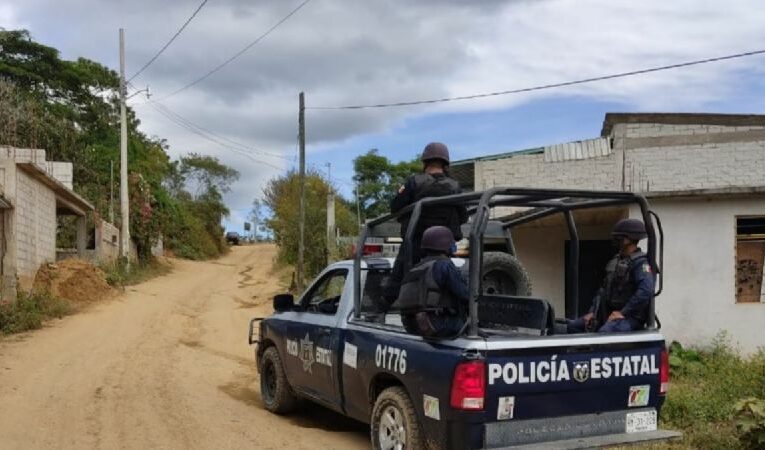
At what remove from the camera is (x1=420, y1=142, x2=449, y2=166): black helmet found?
19.7 feet

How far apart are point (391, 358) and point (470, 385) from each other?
95cm

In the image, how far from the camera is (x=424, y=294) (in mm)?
4965

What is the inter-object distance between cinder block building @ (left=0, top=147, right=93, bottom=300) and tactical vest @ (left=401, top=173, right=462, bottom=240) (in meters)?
12.8

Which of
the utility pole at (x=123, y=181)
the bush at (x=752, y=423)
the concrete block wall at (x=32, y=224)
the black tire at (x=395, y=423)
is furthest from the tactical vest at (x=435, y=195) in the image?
the utility pole at (x=123, y=181)

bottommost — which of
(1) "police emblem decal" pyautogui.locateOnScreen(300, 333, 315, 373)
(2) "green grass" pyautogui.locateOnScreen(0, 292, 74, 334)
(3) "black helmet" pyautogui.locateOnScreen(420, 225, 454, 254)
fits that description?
(2) "green grass" pyautogui.locateOnScreen(0, 292, 74, 334)

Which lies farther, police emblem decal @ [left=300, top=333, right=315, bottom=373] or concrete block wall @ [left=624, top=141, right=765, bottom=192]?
concrete block wall @ [left=624, top=141, right=765, bottom=192]

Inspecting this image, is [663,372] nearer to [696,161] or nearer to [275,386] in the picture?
[275,386]

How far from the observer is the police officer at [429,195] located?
5855 mm

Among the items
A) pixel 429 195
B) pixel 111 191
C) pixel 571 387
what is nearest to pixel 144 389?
pixel 429 195

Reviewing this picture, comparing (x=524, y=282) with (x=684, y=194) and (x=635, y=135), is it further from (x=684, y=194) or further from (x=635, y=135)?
(x=635, y=135)

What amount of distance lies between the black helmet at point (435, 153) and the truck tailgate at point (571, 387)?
6.10 feet

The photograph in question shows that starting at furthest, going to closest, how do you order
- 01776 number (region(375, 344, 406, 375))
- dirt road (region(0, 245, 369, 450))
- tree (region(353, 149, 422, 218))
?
1. tree (region(353, 149, 422, 218))
2. dirt road (region(0, 245, 369, 450))
3. 01776 number (region(375, 344, 406, 375))

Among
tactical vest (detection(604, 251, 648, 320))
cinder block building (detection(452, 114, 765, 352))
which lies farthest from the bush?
cinder block building (detection(452, 114, 765, 352))

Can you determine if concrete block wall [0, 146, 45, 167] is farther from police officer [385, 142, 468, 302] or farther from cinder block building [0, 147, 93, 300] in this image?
police officer [385, 142, 468, 302]
